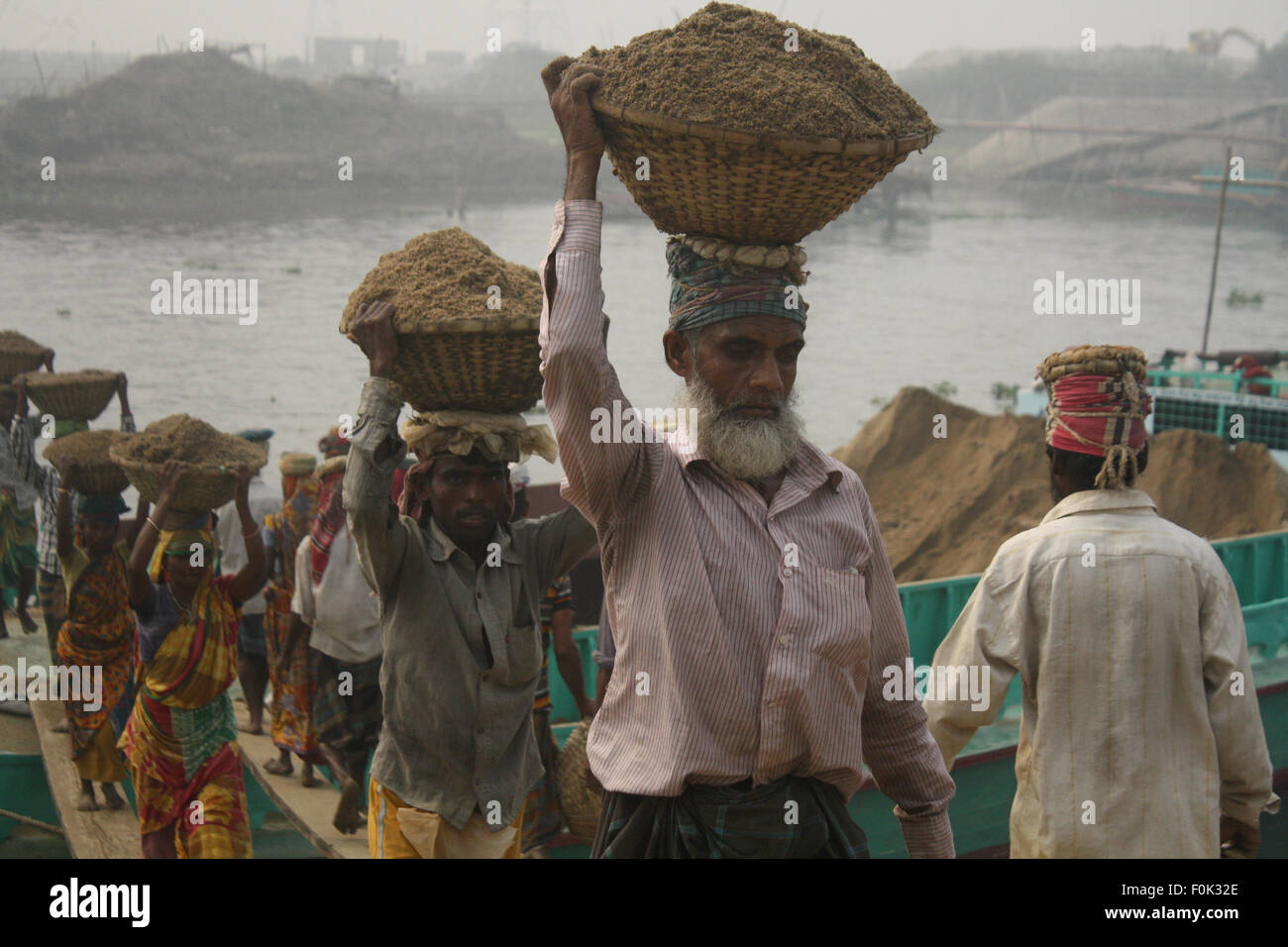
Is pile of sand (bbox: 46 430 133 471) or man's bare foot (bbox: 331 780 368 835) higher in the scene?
pile of sand (bbox: 46 430 133 471)

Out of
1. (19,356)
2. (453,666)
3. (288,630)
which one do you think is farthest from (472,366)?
(19,356)

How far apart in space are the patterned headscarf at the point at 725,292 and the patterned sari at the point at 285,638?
4.00 metres

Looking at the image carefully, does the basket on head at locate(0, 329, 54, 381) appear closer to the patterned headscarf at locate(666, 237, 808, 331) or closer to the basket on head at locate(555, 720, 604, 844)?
the basket on head at locate(555, 720, 604, 844)

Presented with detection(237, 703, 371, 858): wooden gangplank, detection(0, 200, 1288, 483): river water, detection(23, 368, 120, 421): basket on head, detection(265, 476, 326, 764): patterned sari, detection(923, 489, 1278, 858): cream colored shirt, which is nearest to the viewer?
detection(923, 489, 1278, 858): cream colored shirt

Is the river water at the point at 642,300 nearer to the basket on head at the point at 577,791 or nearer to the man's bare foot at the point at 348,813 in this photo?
the basket on head at the point at 577,791

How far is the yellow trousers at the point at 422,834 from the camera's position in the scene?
334 centimetres

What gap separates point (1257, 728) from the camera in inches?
116

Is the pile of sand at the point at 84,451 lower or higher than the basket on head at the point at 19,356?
lower

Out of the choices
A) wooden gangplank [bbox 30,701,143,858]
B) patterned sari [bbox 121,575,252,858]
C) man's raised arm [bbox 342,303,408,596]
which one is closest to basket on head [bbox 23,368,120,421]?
wooden gangplank [bbox 30,701,143,858]

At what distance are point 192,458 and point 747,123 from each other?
10.1 feet

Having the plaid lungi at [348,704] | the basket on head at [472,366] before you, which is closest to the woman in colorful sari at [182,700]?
the plaid lungi at [348,704]

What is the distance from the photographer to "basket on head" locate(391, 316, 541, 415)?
129 inches

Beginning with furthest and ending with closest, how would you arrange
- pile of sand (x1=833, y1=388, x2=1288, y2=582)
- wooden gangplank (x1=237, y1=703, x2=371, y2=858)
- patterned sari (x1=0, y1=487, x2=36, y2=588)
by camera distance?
pile of sand (x1=833, y1=388, x2=1288, y2=582) → patterned sari (x1=0, y1=487, x2=36, y2=588) → wooden gangplank (x1=237, y1=703, x2=371, y2=858)

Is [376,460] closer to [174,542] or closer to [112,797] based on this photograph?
[174,542]
